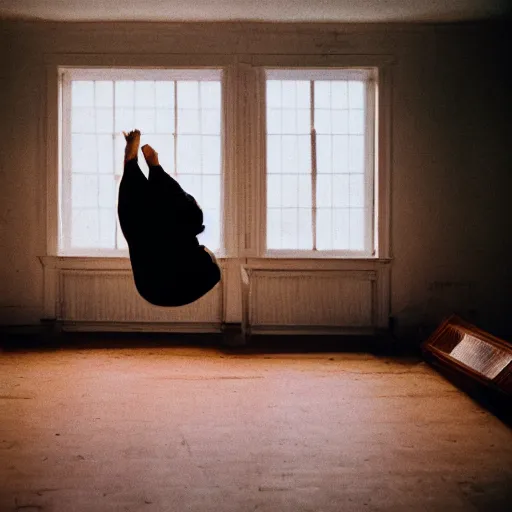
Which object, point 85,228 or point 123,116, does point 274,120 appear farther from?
Result: point 85,228

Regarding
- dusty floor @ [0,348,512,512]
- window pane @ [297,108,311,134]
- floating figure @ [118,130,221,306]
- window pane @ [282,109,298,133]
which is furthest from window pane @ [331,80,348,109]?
floating figure @ [118,130,221,306]

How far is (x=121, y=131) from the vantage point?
5.57 metres

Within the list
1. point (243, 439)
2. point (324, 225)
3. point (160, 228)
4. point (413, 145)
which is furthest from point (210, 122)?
point (243, 439)

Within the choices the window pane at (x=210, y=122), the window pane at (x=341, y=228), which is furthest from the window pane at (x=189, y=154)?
the window pane at (x=341, y=228)

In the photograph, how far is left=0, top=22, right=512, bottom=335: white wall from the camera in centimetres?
547

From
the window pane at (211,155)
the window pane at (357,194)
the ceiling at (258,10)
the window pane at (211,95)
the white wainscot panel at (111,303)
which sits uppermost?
the ceiling at (258,10)

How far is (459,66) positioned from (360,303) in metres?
Result: 2.39

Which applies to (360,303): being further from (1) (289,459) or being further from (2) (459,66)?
(1) (289,459)

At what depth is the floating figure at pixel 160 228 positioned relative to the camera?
10.6 ft

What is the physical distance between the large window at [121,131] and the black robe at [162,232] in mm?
2074

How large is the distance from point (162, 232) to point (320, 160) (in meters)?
2.69

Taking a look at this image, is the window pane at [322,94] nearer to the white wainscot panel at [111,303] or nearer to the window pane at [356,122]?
the window pane at [356,122]

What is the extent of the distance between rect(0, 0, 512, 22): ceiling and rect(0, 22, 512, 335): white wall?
0.13 meters

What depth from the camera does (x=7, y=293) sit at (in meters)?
5.56
